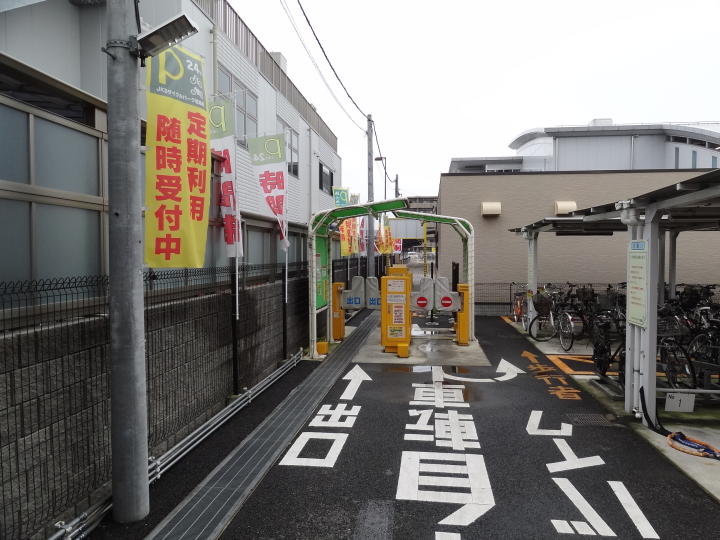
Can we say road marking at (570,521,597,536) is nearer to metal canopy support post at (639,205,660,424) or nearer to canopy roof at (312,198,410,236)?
metal canopy support post at (639,205,660,424)

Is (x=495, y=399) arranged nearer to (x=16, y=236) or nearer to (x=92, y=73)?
(x=16, y=236)

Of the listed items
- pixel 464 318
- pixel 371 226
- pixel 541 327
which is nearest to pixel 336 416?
pixel 464 318

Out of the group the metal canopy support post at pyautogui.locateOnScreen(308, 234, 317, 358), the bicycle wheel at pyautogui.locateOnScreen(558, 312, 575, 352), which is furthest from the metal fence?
the bicycle wheel at pyautogui.locateOnScreen(558, 312, 575, 352)

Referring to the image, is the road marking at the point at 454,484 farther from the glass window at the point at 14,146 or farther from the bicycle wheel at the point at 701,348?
the bicycle wheel at the point at 701,348

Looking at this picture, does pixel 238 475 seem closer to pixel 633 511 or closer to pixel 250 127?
pixel 633 511

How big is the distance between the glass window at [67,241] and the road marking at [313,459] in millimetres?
2766

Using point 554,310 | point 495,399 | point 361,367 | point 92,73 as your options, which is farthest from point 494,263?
point 92,73

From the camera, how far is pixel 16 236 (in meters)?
3.74

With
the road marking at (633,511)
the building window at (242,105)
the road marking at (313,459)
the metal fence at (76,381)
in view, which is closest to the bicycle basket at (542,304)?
the road marking at (633,511)

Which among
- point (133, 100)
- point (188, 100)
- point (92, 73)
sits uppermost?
point (92, 73)

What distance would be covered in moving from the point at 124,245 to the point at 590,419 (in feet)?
19.2

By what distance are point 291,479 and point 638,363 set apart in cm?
466

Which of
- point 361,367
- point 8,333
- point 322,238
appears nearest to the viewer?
point 8,333

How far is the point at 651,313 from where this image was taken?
5.71 metres
